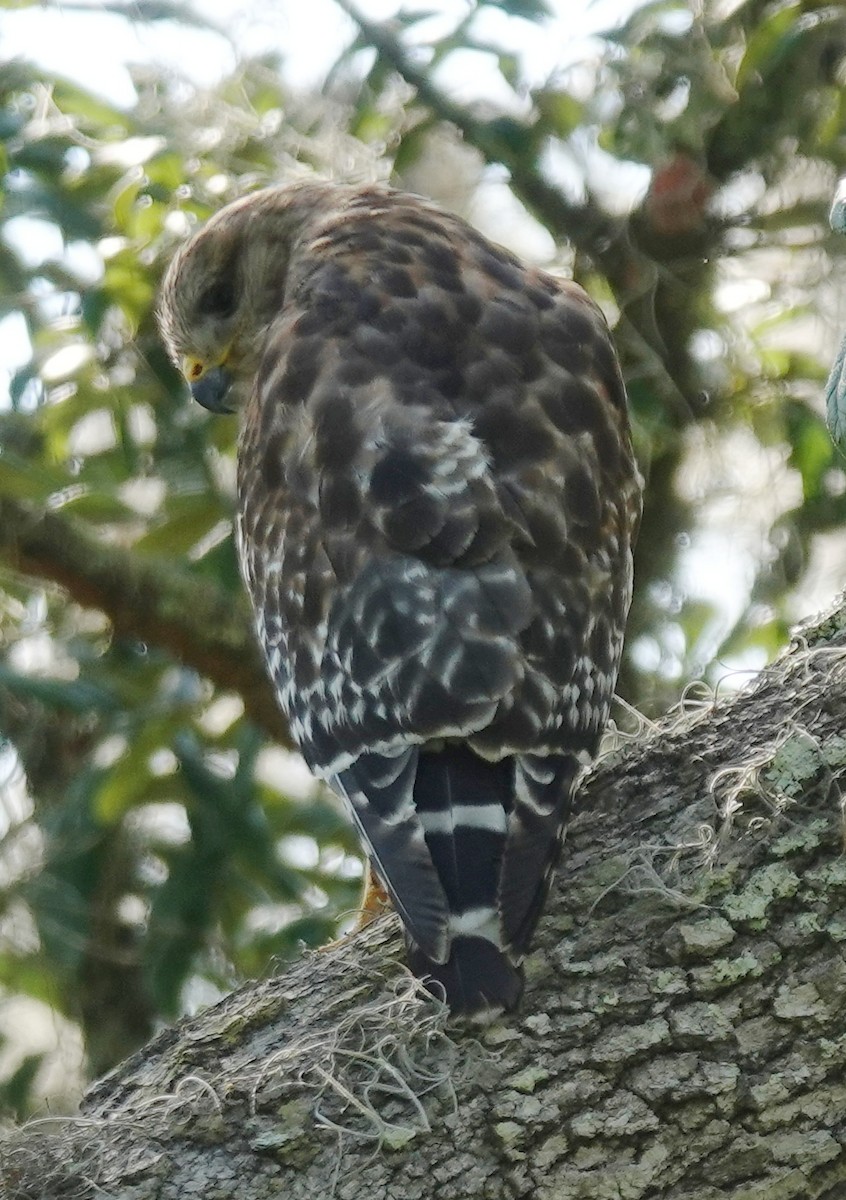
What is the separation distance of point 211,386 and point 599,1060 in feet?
6.65

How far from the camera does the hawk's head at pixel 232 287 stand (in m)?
3.83

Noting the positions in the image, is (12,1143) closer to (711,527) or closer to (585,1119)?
(585,1119)

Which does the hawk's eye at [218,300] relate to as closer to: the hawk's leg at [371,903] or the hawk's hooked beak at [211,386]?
the hawk's hooked beak at [211,386]

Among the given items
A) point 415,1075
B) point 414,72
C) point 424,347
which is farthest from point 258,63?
point 415,1075

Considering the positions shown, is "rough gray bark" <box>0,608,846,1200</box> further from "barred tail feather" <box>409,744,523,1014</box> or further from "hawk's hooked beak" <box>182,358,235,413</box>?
"hawk's hooked beak" <box>182,358,235,413</box>

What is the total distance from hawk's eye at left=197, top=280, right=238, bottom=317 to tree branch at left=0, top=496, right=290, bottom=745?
60 centimetres

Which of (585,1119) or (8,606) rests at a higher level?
(585,1119)

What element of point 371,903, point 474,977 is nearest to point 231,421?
point 371,903

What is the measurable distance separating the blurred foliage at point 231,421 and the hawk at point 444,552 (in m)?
0.62

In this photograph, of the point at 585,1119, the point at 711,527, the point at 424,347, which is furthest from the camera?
the point at 711,527

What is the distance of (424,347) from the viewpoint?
3.03 meters

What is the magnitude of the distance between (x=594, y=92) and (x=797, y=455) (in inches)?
35.0

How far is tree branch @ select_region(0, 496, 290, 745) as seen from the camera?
4133 mm

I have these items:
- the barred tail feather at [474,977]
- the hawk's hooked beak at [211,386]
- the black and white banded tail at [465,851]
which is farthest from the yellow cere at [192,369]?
the barred tail feather at [474,977]
